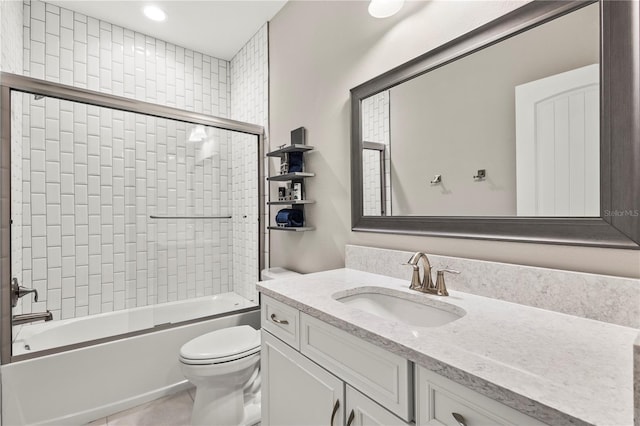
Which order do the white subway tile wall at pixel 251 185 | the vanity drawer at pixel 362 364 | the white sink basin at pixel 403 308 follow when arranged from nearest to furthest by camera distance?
the vanity drawer at pixel 362 364 → the white sink basin at pixel 403 308 → the white subway tile wall at pixel 251 185

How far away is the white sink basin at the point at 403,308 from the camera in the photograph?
1.02 metres

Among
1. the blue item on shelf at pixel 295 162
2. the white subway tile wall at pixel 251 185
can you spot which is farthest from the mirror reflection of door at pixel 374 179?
the white subway tile wall at pixel 251 185

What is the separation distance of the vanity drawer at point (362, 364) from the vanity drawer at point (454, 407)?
0.11 feet

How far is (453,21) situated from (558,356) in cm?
120

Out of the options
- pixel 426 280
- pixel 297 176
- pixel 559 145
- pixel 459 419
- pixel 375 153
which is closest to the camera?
pixel 459 419

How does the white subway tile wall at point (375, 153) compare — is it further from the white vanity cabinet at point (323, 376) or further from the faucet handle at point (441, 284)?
the white vanity cabinet at point (323, 376)

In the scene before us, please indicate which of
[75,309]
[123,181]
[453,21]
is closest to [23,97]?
[123,181]

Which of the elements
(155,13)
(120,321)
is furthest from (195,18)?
(120,321)

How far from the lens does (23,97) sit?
5.96 feet

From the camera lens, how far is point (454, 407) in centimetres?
61

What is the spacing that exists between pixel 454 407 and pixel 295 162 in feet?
5.39

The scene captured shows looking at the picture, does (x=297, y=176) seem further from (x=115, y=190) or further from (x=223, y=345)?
(x=115, y=190)

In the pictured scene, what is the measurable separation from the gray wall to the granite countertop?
0.19m

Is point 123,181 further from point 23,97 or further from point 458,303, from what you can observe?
point 458,303
